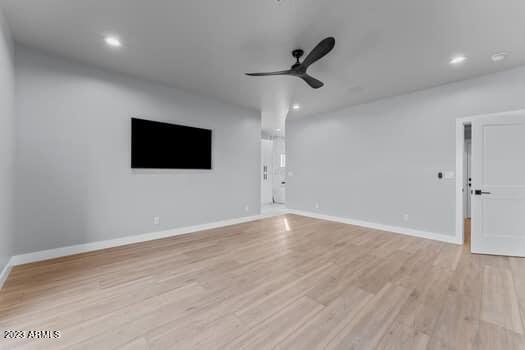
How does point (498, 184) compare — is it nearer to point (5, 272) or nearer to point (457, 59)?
point (457, 59)

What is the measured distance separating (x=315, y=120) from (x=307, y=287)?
4.50 meters

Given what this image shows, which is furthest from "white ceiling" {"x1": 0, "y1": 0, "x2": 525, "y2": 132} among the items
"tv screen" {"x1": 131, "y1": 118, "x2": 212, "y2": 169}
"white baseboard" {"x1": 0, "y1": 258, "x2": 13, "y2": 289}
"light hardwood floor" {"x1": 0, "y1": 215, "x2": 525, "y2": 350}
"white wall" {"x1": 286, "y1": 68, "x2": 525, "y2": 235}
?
"light hardwood floor" {"x1": 0, "y1": 215, "x2": 525, "y2": 350}

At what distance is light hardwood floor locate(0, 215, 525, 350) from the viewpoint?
1507mm

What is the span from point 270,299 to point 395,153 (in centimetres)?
387

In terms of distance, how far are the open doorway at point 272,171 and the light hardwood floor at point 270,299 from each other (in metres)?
4.84

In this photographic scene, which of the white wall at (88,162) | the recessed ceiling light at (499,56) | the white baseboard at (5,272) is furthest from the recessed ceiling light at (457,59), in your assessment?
the white baseboard at (5,272)

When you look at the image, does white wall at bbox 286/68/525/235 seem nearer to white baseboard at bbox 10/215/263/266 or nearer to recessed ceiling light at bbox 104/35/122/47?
white baseboard at bbox 10/215/263/266

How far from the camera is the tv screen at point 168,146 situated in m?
3.49

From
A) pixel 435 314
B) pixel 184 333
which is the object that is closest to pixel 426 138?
pixel 435 314

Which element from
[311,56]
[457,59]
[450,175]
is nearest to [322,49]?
[311,56]

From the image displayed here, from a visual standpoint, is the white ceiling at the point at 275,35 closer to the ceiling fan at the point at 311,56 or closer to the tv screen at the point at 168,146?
the ceiling fan at the point at 311,56

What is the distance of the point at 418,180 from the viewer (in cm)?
397

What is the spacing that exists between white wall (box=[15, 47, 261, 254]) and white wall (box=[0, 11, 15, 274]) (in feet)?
0.74

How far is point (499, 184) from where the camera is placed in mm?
3105
